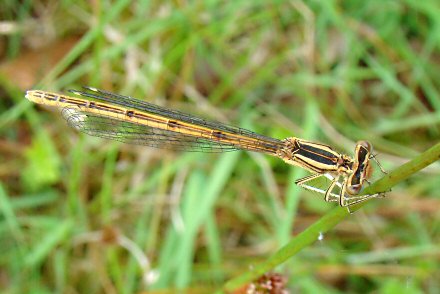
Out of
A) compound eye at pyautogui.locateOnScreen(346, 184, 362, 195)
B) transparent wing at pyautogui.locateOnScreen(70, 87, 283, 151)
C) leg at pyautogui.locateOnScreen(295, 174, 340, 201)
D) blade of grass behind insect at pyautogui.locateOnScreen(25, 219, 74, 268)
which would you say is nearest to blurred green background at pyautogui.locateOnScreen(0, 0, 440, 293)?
blade of grass behind insect at pyautogui.locateOnScreen(25, 219, 74, 268)

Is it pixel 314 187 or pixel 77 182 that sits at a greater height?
pixel 77 182

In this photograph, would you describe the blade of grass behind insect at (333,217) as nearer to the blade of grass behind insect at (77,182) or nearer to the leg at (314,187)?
the leg at (314,187)

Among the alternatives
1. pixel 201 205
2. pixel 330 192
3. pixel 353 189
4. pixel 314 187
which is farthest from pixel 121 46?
pixel 353 189

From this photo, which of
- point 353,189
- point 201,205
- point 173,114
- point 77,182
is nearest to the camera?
point 353,189

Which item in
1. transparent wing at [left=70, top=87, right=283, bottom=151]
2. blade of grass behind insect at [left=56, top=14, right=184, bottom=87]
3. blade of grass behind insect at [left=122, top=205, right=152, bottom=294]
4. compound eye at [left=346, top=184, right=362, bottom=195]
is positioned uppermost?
blade of grass behind insect at [left=56, top=14, right=184, bottom=87]

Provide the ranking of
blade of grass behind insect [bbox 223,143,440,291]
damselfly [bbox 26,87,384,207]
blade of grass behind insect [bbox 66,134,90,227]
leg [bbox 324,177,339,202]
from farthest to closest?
blade of grass behind insect [bbox 66,134,90,227], damselfly [bbox 26,87,384,207], leg [bbox 324,177,339,202], blade of grass behind insect [bbox 223,143,440,291]

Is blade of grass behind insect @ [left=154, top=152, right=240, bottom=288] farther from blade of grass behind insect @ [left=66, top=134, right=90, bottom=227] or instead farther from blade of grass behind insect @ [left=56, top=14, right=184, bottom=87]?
blade of grass behind insect @ [left=56, top=14, right=184, bottom=87]

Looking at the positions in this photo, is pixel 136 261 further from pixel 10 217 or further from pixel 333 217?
pixel 333 217
